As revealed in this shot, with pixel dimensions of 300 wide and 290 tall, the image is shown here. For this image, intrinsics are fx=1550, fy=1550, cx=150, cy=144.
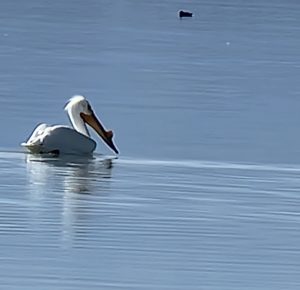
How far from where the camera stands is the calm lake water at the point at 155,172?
7.57 meters

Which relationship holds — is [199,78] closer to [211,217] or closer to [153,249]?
[211,217]

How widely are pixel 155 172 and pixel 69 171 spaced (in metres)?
0.66

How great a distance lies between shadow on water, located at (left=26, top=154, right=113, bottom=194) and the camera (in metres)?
10.8

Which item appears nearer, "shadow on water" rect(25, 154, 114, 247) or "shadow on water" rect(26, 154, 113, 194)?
"shadow on water" rect(25, 154, 114, 247)

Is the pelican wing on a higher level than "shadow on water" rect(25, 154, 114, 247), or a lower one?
higher

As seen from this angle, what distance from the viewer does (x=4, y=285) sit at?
22.6 ft

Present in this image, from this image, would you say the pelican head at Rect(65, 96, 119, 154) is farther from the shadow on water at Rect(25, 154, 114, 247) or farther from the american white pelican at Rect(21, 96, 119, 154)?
the shadow on water at Rect(25, 154, 114, 247)

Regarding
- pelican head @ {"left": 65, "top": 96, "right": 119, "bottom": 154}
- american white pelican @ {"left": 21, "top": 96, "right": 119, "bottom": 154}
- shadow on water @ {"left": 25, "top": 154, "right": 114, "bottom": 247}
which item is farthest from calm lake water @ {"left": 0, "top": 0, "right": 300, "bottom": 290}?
pelican head @ {"left": 65, "top": 96, "right": 119, "bottom": 154}

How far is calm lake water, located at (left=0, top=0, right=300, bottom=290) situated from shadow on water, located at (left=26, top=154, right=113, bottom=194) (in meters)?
0.02

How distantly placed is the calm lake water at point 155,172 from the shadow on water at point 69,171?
0.7 inches

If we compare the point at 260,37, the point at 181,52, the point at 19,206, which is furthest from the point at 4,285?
the point at 260,37

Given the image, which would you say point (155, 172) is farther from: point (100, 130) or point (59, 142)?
point (100, 130)

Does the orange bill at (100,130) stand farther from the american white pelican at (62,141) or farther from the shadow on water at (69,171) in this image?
the shadow on water at (69,171)

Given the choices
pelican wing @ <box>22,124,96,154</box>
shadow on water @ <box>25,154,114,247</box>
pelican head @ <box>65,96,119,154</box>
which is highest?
pelican head @ <box>65,96,119,154</box>
